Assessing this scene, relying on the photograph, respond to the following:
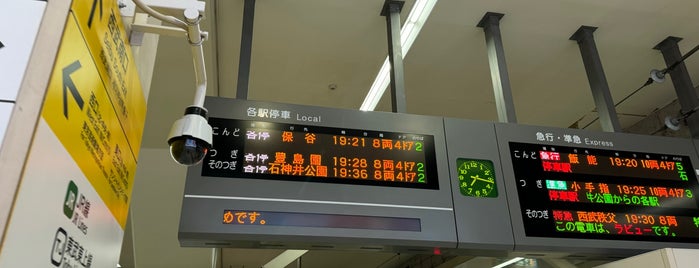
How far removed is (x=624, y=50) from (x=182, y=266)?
17.3 feet

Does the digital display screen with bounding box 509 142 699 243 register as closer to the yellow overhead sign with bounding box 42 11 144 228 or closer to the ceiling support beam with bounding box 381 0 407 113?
the ceiling support beam with bounding box 381 0 407 113

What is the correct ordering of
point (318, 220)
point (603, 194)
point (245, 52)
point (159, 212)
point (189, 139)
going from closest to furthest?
point (189, 139) → point (318, 220) → point (603, 194) → point (245, 52) → point (159, 212)

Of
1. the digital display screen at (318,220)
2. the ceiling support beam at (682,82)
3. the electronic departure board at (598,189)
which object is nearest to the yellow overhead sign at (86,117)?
the digital display screen at (318,220)

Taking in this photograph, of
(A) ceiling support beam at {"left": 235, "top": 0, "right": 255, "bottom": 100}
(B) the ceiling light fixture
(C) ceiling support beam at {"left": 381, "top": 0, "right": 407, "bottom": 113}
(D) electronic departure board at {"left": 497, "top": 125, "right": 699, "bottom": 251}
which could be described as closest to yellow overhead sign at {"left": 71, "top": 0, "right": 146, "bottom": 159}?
(A) ceiling support beam at {"left": 235, "top": 0, "right": 255, "bottom": 100}

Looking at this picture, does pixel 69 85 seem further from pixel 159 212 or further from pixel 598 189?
pixel 159 212

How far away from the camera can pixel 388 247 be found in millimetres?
2260

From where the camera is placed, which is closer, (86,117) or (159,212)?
(86,117)

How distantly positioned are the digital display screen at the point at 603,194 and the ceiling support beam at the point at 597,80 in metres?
0.38

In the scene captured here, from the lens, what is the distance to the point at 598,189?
262 cm

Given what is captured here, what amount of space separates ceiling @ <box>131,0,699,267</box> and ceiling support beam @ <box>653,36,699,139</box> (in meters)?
0.08

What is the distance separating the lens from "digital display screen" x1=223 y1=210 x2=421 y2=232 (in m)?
2.12

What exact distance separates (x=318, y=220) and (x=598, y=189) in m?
1.49

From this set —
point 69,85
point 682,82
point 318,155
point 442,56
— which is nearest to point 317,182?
point 318,155

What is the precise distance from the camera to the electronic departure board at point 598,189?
2469mm
